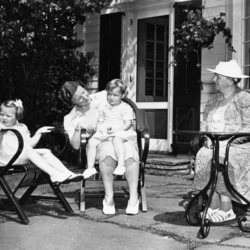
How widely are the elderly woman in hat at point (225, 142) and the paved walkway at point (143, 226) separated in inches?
7.7

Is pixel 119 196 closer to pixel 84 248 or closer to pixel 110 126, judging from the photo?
pixel 110 126

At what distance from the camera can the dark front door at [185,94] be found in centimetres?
779

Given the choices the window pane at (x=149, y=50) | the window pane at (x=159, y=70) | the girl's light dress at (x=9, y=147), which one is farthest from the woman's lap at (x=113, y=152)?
the window pane at (x=149, y=50)

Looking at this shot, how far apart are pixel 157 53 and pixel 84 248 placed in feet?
18.5

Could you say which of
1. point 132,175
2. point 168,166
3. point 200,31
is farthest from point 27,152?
point 200,31

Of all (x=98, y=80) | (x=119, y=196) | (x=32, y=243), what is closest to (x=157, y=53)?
(x=98, y=80)

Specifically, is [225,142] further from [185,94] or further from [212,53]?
[185,94]

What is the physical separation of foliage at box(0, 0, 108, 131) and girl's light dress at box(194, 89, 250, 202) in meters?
3.45

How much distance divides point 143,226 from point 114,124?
3.34 feet

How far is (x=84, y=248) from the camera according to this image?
3264mm

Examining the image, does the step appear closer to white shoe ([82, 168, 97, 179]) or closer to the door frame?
the door frame

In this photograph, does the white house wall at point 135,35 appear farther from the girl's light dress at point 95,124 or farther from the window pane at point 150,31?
the girl's light dress at point 95,124

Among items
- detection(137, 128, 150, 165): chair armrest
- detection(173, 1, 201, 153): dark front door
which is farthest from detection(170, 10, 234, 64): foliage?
detection(137, 128, 150, 165): chair armrest

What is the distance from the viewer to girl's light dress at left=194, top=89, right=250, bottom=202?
3953 millimetres
